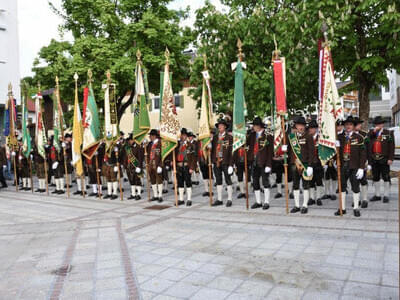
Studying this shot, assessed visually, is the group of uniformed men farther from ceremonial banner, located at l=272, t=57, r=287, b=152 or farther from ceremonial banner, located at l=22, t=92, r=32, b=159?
ceremonial banner, located at l=22, t=92, r=32, b=159

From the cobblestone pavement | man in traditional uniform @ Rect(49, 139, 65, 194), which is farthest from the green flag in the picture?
man in traditional uniform @ Rect(49, 139, 65, 194)

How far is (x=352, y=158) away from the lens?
796cm

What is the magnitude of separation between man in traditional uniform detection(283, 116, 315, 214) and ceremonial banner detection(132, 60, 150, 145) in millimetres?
4379

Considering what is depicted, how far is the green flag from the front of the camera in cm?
1082

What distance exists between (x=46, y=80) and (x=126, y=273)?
53.8ft

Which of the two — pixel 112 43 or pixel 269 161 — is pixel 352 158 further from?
pixel 112 43

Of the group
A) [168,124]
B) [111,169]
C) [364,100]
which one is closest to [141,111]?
Answer: [168,124]

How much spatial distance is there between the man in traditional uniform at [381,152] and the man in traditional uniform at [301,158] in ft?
5.61

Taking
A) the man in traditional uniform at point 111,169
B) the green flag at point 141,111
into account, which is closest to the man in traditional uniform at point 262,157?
the green flag at point 141,111

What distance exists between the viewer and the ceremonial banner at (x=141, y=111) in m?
10.8

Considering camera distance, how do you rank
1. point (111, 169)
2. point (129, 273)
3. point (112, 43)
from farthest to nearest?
point (112, 43) < point (111, 169) < point (129, 273)

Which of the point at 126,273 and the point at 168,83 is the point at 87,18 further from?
the point at 126,273

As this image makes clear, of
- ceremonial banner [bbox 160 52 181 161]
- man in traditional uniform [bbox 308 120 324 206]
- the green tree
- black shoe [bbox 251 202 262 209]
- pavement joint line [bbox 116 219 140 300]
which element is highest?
the green tree

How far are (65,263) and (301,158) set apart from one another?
561cm
